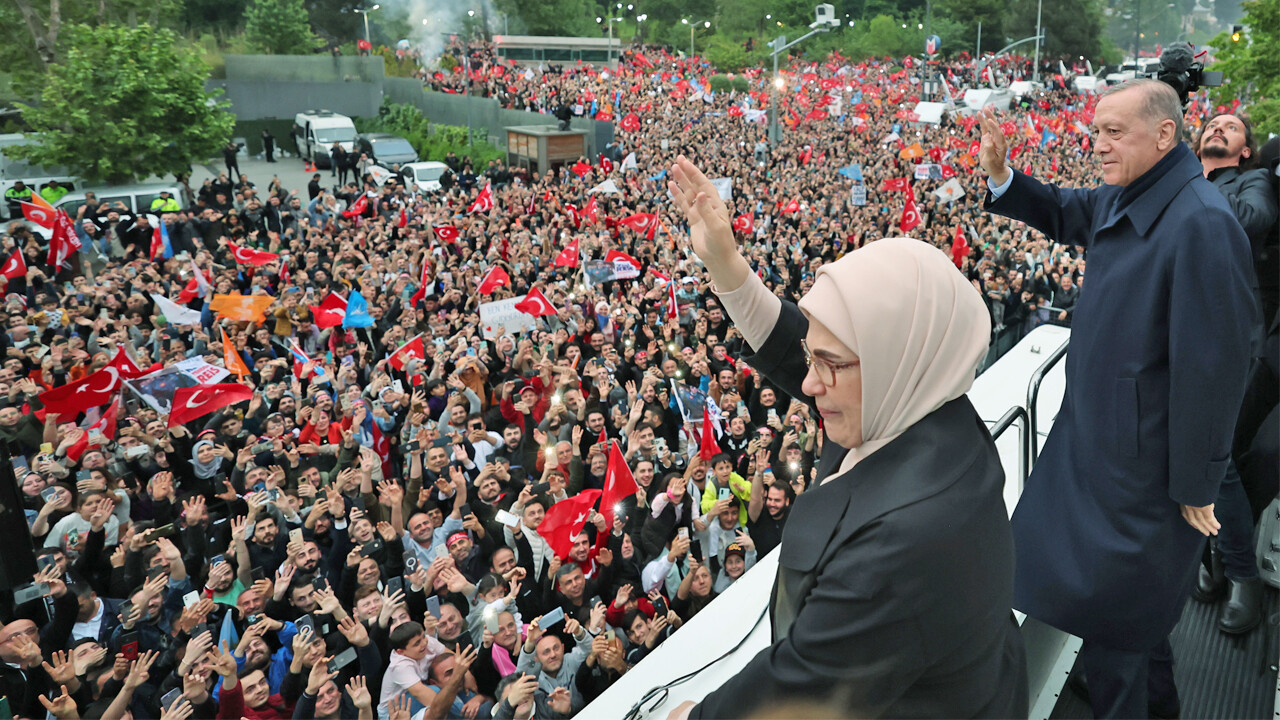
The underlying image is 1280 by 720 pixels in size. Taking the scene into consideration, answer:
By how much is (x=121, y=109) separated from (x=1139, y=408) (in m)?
22.9

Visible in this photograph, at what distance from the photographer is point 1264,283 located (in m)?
2.95

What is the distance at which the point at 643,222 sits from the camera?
13.8 metres

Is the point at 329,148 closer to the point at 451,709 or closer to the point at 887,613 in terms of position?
the point at 451,709

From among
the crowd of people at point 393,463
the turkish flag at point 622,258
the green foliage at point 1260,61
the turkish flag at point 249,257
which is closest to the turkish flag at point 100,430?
the crowd of people at point 393,463

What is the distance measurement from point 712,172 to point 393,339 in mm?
14059

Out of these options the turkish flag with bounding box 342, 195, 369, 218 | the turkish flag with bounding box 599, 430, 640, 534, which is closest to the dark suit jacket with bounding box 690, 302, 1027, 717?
the turkish flag with bounding box 599, 430, 640, 534

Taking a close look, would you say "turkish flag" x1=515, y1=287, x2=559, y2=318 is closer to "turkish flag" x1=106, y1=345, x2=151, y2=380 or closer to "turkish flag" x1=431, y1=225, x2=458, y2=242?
"turkish flag" x1=106, y1=345, x2=151, y2=380

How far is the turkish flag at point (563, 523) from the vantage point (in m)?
5.05

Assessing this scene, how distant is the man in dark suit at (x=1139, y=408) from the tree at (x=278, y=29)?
43782 millimetres

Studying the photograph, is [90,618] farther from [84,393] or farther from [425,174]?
[425,174]

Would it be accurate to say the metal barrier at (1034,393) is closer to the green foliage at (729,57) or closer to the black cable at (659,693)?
the black cable at (659,693)

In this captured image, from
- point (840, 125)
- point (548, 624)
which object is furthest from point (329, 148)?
point (548, 624)

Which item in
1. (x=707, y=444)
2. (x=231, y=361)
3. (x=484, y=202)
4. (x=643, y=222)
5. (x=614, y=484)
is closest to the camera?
(x=614, y=484)

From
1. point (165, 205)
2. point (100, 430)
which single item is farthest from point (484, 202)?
point (100, 430)
